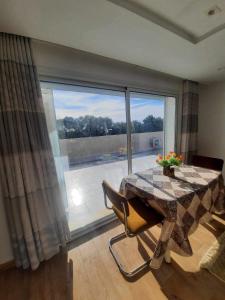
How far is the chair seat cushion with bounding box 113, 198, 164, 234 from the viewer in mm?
1361

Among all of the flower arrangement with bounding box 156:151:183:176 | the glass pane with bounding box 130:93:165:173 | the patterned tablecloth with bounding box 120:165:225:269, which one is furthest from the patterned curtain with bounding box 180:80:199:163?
the flower arrangement with bounding box 156:151:183:176

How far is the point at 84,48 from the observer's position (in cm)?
153

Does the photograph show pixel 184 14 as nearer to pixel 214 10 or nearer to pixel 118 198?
pixel 214 10

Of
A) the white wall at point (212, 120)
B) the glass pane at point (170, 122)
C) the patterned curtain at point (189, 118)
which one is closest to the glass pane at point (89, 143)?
the glass pane at point (170, 122)

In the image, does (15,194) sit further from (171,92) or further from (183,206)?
(171,92)

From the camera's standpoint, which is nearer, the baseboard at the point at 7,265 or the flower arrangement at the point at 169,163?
the baseboard at the point at 7,265

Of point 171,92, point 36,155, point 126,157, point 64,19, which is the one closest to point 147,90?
point 171,92

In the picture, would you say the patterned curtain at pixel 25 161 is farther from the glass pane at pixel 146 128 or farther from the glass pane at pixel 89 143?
the glass pane at pixel 146 128

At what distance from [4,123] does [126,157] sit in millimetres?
1636

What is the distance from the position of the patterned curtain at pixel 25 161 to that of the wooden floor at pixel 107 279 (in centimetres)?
16

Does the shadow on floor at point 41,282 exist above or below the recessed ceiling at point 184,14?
below

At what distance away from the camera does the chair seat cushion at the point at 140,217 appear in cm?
136

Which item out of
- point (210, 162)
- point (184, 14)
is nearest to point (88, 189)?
point (210, 162)

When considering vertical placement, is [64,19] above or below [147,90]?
above
